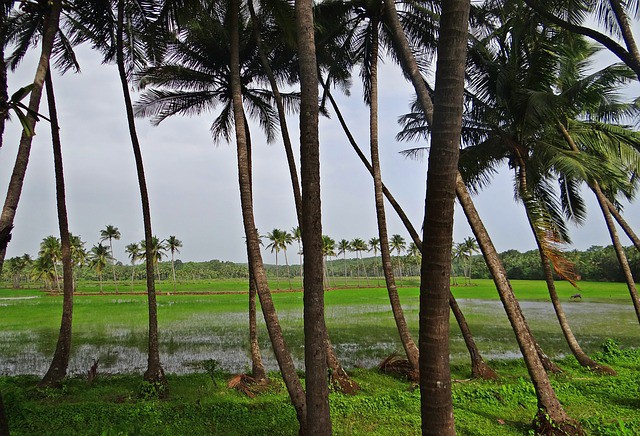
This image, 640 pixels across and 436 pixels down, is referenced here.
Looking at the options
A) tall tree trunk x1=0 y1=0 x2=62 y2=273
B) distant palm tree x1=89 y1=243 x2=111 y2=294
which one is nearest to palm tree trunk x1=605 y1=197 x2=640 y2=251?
tall tree trunk x1=0 y1=0 x2=62 y2=273

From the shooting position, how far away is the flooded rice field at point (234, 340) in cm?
1323

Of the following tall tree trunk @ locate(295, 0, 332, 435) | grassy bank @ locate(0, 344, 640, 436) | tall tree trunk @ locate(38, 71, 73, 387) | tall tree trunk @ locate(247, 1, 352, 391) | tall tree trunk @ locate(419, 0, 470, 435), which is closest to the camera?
tall tree trunk @ locate(419, 0, 470, 435)

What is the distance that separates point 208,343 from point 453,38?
16.3m

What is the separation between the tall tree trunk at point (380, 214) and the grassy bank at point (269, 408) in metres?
1.20

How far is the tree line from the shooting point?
19.9 ft

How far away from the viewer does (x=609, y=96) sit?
1170 cm

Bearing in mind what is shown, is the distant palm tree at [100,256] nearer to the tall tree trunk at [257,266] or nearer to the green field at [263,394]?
the green field at [263,394]

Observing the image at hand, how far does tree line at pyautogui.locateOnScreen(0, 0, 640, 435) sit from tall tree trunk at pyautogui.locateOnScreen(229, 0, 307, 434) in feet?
0.08

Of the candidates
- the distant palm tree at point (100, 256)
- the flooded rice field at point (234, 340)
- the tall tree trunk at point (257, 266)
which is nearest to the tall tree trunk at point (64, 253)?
the flooded rice field at point (234, 340)

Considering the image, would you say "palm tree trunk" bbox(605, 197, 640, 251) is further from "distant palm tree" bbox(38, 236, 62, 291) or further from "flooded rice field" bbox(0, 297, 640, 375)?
"distant palm tree" bbox(38, 236, 62, 291)

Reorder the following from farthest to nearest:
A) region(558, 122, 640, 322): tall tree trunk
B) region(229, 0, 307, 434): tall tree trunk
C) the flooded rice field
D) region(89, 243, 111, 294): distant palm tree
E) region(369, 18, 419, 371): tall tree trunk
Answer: region(89, 243, 111, 294): distant palm tree < the flooded rice field < region(558, 122, 640, 322): tall tree trunk < region(369, 18, 419, 371): tall tree trunk < region(229, 0, 307, 434): tall tree trunk

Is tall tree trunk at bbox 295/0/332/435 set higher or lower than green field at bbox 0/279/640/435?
higher

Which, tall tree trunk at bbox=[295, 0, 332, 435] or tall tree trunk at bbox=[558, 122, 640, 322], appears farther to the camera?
tall tree trunk at bbox=[558, 122, 640, 322]

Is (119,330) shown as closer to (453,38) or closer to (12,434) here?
(12,434)
